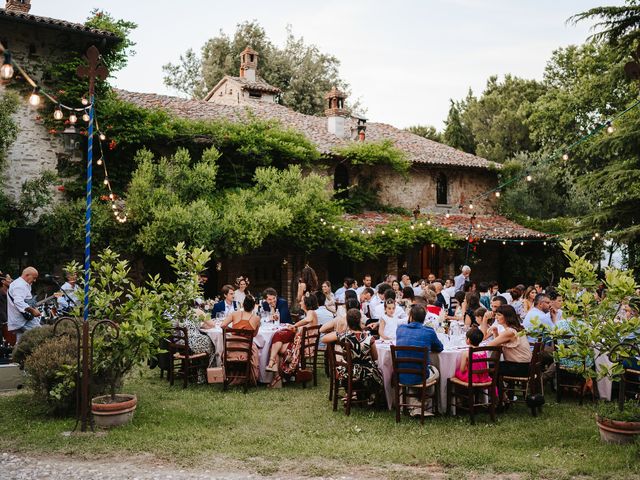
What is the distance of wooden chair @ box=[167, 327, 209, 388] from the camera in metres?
9.49

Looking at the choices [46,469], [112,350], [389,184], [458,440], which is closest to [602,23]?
[389,184]

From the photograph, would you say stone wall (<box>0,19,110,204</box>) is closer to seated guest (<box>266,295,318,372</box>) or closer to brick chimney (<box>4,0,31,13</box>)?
brick chimney (<box>4,0,31,13</box>)

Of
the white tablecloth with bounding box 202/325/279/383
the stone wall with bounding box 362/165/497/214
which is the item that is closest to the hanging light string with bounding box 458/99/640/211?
the stone wall with bounding box 362/165/497/214

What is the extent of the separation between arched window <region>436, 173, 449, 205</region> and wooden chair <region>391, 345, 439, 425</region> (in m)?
17.4

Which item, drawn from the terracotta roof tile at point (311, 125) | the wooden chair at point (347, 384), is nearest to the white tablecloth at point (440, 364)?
the wooden chair at point (347, 384)

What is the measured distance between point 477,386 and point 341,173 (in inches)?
619

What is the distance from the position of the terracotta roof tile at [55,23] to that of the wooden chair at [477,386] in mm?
13484

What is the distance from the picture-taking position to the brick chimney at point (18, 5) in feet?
56.3

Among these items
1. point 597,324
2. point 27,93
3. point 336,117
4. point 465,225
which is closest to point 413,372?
point 597,324

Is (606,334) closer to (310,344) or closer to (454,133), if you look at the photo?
(310,344)

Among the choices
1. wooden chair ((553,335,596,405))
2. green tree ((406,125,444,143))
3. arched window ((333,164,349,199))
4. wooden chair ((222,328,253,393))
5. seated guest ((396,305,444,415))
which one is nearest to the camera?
seated guest ((396,305,444,415))

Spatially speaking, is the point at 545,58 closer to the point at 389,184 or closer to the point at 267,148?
the point at 389,184

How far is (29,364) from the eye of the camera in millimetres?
7574

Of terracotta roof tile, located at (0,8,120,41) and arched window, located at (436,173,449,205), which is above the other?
terracotta roof tile, located at (0,8,120,41)
